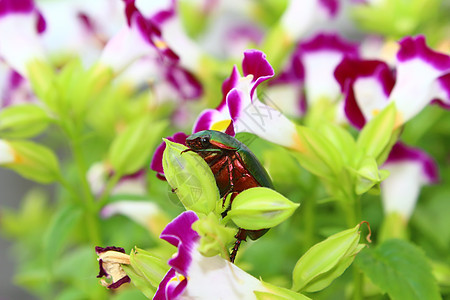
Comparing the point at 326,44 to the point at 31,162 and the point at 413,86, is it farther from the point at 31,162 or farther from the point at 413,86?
the point at 31,162

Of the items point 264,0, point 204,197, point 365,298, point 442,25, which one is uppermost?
point 264,0

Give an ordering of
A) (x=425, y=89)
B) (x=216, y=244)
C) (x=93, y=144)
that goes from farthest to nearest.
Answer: (x=93, y=144) < (x=425, y=89) < (x=216, y=244)

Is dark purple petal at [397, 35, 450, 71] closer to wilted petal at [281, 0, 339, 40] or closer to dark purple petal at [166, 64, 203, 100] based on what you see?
wilted petal at [281, 0, 339, 40]

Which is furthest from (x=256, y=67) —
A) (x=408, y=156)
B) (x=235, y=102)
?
(x=408, y=156)

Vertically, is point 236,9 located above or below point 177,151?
above

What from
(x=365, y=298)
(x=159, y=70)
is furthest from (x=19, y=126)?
(x=365, y=298)

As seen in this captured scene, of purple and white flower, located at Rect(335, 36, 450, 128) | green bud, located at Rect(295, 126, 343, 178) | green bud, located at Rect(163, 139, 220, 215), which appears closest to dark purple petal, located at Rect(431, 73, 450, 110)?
purple and white flower, located at Rect(335, 36, 450, 128)

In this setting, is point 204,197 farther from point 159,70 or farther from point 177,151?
point 159,70
